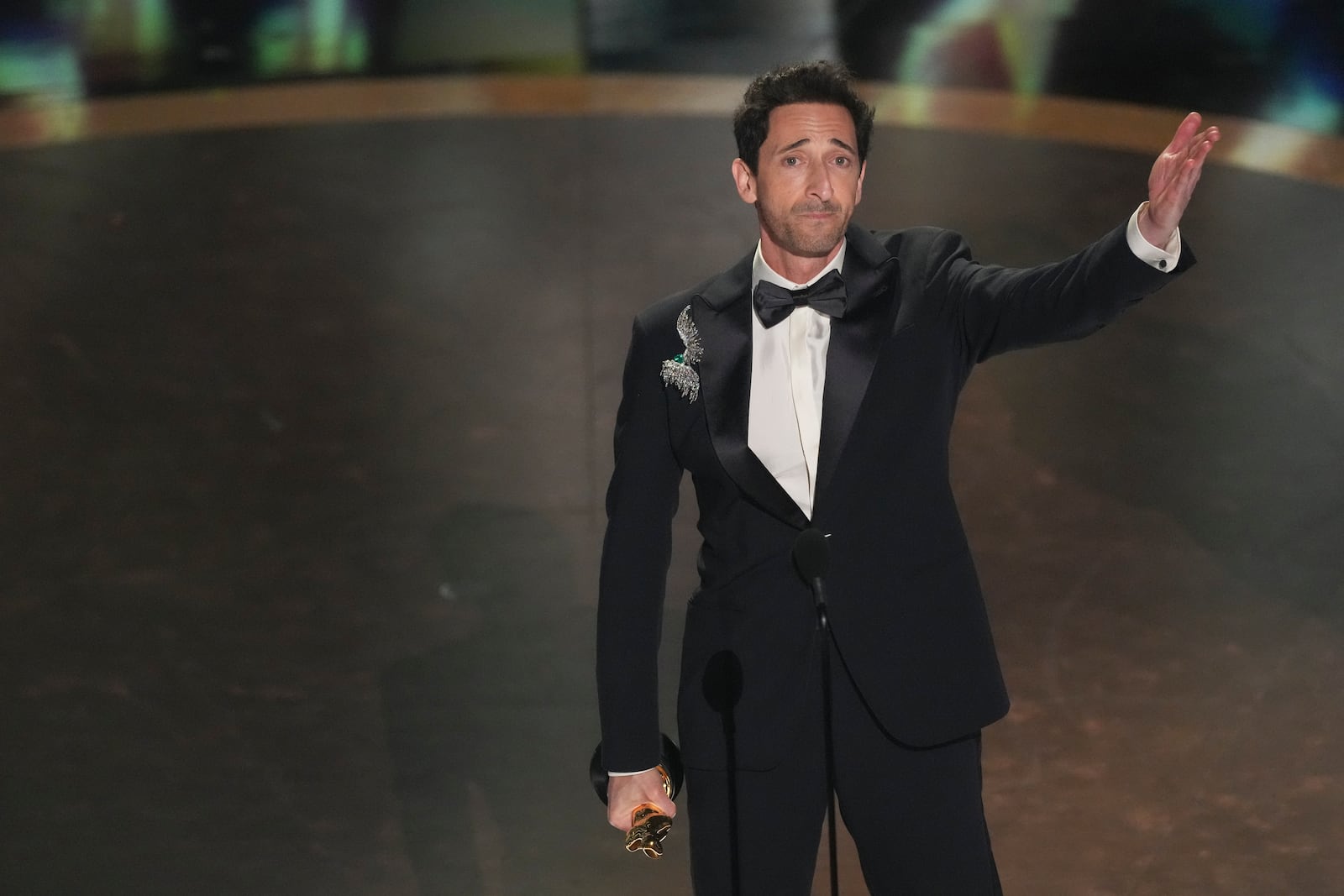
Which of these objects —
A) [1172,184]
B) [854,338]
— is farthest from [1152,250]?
[854,338]

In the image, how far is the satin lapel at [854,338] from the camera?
8.29 feet

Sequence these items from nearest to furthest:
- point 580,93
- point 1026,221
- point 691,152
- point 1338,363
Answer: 1. point 1338,363
2. point 1026,221
3. point 691,152
4. point 580,93

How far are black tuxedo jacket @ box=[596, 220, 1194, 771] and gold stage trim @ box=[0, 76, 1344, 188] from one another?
17.2 ft

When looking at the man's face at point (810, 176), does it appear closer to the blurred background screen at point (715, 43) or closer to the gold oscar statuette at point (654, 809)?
the gold oscar statuette at point (654, 809)

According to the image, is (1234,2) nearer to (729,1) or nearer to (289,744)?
(729,1)

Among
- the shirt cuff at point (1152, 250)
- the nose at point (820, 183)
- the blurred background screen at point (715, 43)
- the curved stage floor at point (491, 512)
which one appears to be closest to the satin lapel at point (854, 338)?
the nose at point (820, 183)

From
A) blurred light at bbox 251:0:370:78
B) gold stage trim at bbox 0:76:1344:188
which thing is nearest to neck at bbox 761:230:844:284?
gold stage trim at bbox 0:76:1344:188

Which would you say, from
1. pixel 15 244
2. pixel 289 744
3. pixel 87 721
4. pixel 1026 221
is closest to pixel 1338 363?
pixel 1026 221

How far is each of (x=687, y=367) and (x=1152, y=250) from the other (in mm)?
680

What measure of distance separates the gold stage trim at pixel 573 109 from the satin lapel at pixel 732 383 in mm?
5256

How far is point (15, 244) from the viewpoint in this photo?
6871mm

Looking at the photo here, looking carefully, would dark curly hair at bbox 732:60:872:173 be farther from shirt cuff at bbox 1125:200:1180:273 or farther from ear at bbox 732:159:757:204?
shirt cuff at bbox 1125:200:1180:273

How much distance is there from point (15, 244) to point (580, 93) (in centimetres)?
277

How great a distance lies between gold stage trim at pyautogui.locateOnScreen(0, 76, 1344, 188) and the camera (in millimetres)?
7691
